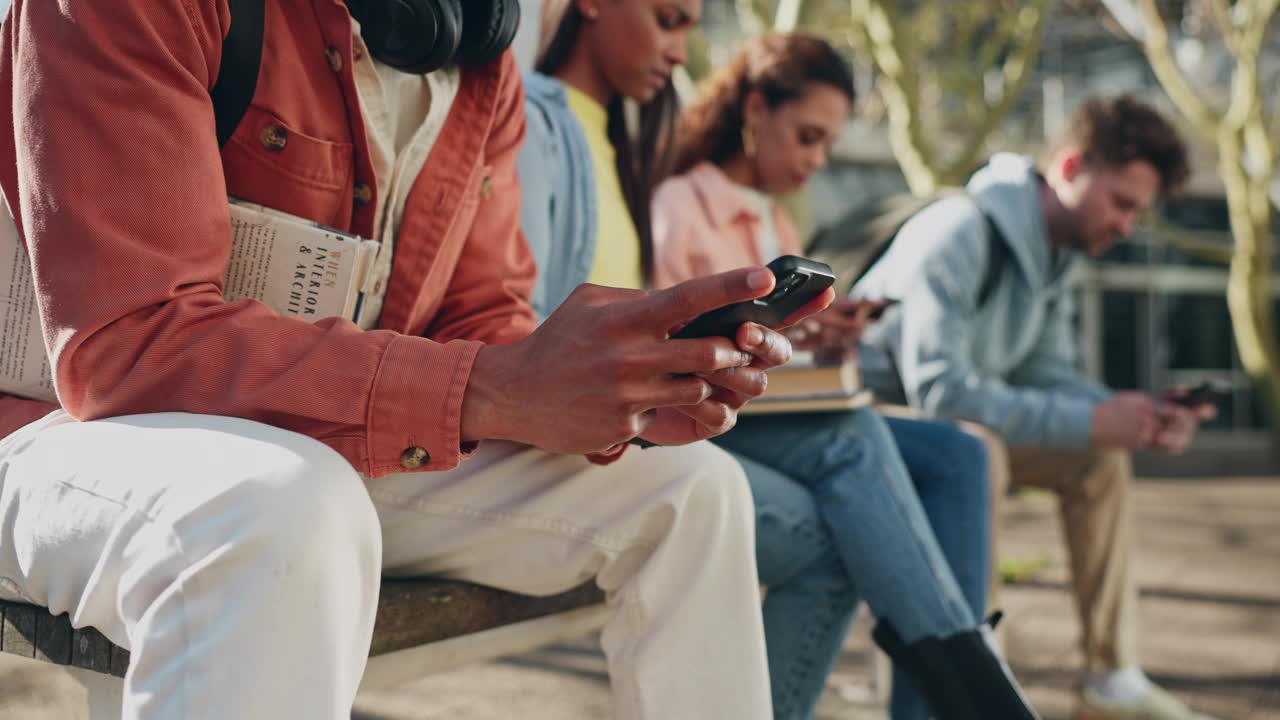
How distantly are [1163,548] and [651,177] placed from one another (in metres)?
4.63

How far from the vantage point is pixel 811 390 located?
2201 millimetres

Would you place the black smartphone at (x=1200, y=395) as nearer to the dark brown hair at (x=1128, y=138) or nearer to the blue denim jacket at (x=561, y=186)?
the dark brown hair at (x=1128, y=138)

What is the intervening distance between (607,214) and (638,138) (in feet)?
→ 1.08

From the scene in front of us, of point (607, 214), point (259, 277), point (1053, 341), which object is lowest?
point (1053, 341)

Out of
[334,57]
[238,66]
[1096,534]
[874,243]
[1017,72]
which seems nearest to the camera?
[238,66]

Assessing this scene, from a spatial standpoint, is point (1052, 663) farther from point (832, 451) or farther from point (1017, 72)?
point (1017, 72)

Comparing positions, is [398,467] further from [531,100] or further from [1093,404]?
[1093,404]

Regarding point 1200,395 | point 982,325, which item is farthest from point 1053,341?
point 1200,395

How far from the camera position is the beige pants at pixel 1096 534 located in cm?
338

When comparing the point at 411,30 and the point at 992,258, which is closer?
the point at 411,30

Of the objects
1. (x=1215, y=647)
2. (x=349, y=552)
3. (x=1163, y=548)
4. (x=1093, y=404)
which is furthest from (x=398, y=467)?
(x=1163, y=548)

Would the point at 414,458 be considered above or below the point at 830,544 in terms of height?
above

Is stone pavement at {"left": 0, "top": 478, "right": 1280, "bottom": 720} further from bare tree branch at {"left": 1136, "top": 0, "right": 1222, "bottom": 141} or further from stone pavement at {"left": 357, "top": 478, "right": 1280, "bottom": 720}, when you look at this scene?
bare tree branch at {"left": 1136, "top": 0, "right": 1222, "bottom": 141}

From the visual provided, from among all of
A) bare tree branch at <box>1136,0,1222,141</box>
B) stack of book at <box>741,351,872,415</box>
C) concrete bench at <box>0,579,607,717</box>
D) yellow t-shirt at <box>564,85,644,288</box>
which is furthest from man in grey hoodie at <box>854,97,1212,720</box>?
bare tree branch at <box>1136,0,1222,141</box>
